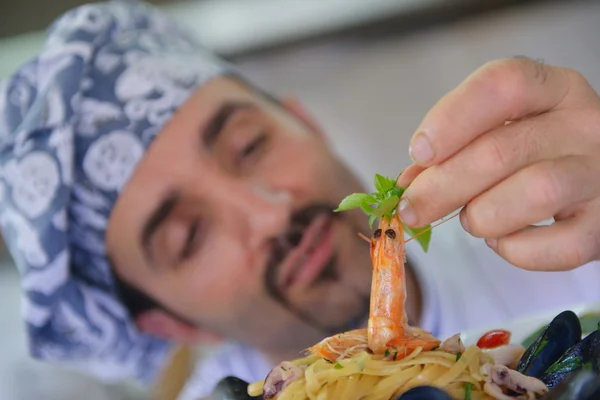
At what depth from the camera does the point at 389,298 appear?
15.9 inches

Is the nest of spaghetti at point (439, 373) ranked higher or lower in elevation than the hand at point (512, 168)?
lower

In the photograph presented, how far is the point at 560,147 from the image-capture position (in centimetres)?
49

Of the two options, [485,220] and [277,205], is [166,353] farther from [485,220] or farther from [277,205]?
[485,220]

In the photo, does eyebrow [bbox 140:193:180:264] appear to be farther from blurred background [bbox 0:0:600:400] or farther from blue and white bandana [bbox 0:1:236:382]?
blurred background [bbox 0:0:600:400]

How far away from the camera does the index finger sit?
443mm

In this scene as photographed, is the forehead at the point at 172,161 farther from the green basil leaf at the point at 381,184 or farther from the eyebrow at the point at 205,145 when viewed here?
the green basil leaf at the point at 381,184

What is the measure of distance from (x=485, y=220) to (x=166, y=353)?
0.81 m

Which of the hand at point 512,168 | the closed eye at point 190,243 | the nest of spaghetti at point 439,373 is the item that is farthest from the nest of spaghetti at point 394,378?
the closed eye at point 190,243

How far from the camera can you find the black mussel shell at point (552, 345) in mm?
388

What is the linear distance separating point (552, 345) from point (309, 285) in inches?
27.8

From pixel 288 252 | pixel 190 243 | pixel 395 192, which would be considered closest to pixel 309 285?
pixel 288 252

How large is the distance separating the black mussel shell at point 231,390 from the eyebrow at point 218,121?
70cm

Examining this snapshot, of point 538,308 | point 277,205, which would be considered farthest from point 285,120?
point 538,308

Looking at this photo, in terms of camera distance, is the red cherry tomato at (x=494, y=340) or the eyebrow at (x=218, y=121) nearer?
the red cherry tomato at (x=494, y=340)
